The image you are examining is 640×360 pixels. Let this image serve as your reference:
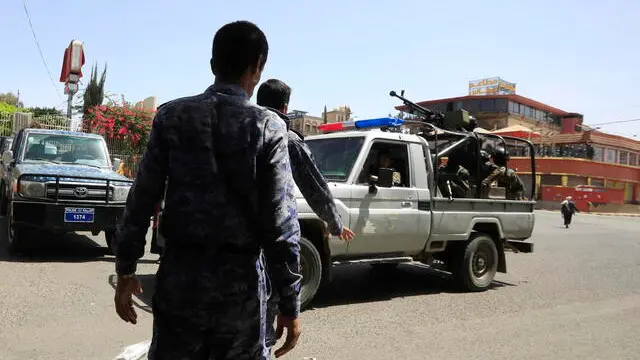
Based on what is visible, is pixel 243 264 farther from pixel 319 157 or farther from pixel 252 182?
pixel 319 157

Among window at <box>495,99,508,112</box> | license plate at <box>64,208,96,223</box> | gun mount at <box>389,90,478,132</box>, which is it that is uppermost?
window at <box>495,99,508,112</box>

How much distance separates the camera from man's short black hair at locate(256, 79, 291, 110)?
138 inches

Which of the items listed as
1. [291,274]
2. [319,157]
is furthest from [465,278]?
[291,274]

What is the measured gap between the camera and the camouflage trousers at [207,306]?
71.7 inches

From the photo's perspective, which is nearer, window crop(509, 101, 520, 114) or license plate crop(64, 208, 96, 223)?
license plate crop(64, 208, 96, 223)

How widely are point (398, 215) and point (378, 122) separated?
136cm

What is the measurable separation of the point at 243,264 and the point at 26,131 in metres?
8.91

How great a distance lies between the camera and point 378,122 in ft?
23.0

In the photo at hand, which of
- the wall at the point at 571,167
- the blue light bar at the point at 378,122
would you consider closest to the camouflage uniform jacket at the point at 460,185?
the blue light bar at the point at 378,122

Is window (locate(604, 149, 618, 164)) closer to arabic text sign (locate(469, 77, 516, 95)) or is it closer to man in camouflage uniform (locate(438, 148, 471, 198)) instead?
arabic text sign (locate(469, 77, 516, 95))

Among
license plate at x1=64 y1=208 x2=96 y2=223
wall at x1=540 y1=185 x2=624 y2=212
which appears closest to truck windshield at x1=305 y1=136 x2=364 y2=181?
license plate at x1=64 y1=208 x2=96 y2=223

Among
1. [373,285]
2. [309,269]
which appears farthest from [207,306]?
[373,285]

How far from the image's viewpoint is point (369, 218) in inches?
241

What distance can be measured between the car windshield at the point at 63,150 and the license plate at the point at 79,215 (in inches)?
63.7
